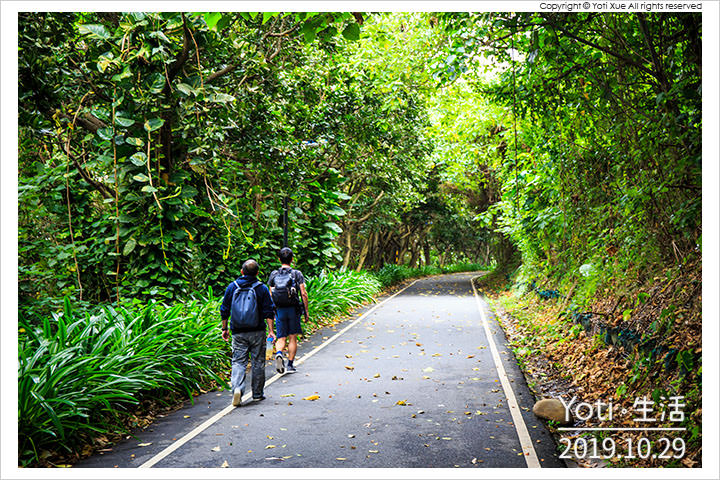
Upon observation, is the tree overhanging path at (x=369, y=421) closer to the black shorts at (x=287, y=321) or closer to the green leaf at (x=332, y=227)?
the black shorts at (x=287, y=321)

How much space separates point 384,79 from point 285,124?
4.83 meters

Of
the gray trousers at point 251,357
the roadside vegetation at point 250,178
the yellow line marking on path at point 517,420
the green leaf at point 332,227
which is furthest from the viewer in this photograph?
the green leaf at point 332,227

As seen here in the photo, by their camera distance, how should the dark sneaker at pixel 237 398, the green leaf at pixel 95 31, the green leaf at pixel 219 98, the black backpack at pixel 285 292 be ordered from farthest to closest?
the black backpack at pixel 285 292
the green leaf at pixel 219 98
the green leaf at pixel 95 31
the dark sneaker at pixel 237 398

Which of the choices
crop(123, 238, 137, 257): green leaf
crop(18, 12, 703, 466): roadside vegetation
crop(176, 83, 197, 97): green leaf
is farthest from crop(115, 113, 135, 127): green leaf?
crop(123, 238, 137, 257): green leaf

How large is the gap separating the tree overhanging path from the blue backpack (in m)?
1.02

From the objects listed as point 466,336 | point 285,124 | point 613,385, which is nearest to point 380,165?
point 285,124

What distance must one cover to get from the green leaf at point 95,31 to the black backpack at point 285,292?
14.3 feet

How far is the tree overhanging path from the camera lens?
198 inches

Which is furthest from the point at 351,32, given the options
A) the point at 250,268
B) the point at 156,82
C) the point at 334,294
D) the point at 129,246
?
the point at 334,294

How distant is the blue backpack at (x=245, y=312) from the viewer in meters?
7.09

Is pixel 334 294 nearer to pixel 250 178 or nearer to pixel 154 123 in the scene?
pixel 250 178

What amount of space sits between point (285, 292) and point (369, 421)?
323cm

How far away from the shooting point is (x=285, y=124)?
13.0 meters

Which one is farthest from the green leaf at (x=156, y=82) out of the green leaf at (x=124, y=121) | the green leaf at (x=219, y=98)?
the green leaf at (x=219, y=98)
